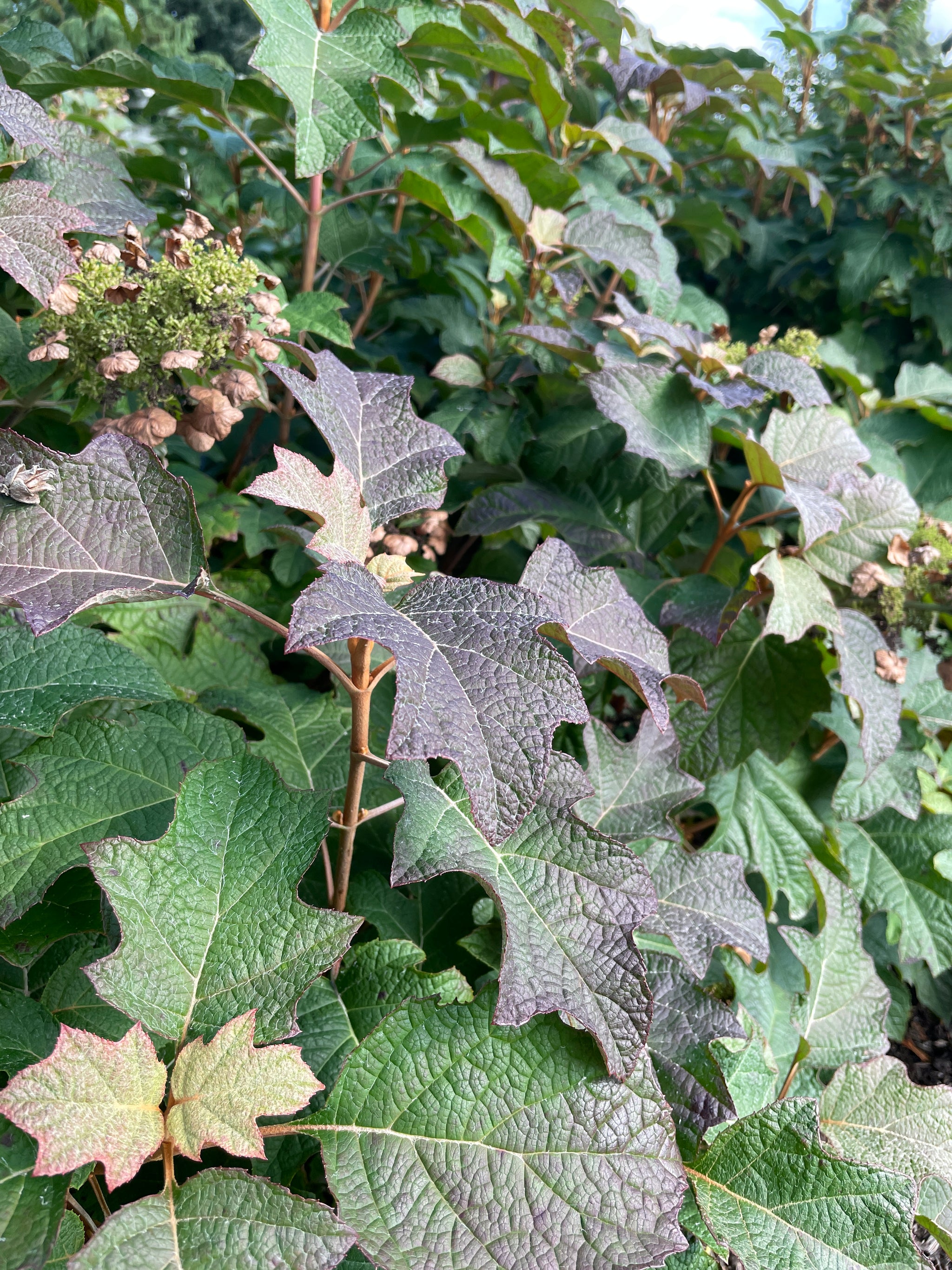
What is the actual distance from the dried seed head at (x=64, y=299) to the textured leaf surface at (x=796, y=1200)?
3.78ft

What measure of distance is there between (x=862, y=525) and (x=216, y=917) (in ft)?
3.68

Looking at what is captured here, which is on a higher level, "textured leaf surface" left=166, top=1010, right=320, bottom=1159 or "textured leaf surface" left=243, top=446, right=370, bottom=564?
"textured leaf surface" left=243, top=446, right=370, bottom=564

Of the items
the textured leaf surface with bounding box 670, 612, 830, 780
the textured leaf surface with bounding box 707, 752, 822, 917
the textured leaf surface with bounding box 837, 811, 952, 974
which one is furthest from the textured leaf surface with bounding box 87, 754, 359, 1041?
the textured leaf surface with bounding box 837, 811, 952, 974

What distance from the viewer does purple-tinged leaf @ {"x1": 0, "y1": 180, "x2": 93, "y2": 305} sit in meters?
0.98

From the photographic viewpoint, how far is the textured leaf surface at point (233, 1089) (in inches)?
27.3

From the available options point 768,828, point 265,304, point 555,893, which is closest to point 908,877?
point 768,828

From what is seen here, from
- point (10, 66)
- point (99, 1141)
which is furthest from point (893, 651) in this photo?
point (10, 66)

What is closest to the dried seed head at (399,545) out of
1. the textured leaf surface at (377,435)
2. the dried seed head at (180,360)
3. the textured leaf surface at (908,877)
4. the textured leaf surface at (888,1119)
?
the textured leaf surface at (377,435)

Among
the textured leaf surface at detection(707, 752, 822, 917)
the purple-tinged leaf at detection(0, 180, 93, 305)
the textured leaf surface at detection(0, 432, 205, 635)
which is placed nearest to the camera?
the textured leaf surface at detection(0, 432, 205, 635)

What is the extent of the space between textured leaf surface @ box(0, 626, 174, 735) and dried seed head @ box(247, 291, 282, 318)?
1.50 feet

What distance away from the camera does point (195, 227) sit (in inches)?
42.6

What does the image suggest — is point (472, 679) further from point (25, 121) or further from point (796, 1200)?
point (25, 121)

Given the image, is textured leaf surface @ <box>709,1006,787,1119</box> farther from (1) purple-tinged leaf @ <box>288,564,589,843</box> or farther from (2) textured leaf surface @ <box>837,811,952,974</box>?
(2) textured leaf surface @ <box>837,811,952,974</box>

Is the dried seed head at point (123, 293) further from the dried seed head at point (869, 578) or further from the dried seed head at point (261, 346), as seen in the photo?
the dried seed head at point (869, 578)
